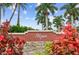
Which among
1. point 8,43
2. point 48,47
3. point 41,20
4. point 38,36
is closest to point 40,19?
point 41,20

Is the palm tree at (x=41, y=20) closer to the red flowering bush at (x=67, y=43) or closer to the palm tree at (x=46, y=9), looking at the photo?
the palm tree at (x=46, y=9)

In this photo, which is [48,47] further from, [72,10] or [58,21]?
[72,10]

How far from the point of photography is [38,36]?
11.8 ft

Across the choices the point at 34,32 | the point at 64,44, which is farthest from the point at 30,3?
the point at 64,44

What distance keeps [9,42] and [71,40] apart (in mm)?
612

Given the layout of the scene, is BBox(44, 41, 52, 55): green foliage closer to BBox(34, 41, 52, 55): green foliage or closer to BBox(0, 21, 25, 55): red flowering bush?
BBox(34, 41, 52, 55): green foliage

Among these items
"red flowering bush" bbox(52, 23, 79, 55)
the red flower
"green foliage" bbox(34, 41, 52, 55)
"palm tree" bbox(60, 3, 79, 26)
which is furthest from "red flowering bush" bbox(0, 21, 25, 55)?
"palm tree" bbox(60, 3, 79, 26)

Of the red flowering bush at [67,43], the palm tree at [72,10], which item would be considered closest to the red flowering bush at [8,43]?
the red flowering bush at [67,43]

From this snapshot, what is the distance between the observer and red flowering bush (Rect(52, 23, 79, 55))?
3.54 meters

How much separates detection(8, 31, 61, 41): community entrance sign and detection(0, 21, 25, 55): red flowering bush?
0.14 feet

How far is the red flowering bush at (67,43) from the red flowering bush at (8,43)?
Result: 1.11 ft

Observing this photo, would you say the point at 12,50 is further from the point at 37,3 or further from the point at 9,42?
the point at 37,3

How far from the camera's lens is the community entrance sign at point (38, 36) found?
3.57m

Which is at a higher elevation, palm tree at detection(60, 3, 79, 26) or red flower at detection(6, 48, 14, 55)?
palm tree at detection(60, 3, 79, 26)
